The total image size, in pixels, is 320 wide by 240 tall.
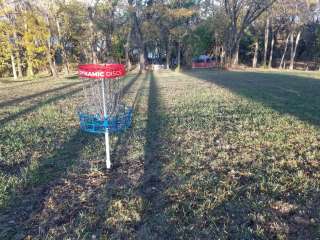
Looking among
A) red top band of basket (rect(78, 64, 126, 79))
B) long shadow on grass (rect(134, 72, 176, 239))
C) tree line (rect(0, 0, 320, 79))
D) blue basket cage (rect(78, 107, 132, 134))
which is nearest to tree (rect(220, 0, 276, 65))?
tree line (rect(0, 0, 320, 79))

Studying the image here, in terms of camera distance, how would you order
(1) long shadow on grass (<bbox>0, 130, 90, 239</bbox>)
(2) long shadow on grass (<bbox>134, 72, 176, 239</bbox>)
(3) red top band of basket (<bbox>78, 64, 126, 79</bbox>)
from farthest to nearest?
(3) red top band of basket (<bbox>78, 64, 126, 79</bbox>) < (1) long shadow on grass (<bbox>0, 130, 90, 239</bbox>) < (2) long shadow on grass (<bbox>134, 72, 176, 239</bbox>)

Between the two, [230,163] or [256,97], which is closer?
[230,163]

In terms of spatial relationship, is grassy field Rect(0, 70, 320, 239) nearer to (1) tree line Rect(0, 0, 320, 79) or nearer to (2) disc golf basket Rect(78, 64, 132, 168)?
(2) disc golf basket Rect(78, 64, 132, 168)

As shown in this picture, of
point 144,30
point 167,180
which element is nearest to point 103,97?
point 167,180

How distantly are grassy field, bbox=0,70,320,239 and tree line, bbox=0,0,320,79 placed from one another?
16.1 m

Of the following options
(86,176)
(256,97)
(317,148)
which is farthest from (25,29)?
(317,148)

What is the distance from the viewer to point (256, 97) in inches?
381

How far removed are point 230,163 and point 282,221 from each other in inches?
54.8

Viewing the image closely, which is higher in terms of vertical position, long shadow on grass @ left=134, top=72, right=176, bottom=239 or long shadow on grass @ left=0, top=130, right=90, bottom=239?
long shadow on grass @ left=134, top=72, right=176, bottom=239

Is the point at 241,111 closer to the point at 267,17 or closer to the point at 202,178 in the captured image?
the point at 202,178

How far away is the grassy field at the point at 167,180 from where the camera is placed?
261cm

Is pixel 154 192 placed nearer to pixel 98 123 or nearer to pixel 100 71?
pixel 100 71

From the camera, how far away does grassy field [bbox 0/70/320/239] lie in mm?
2609

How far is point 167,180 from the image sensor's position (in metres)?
3.52
